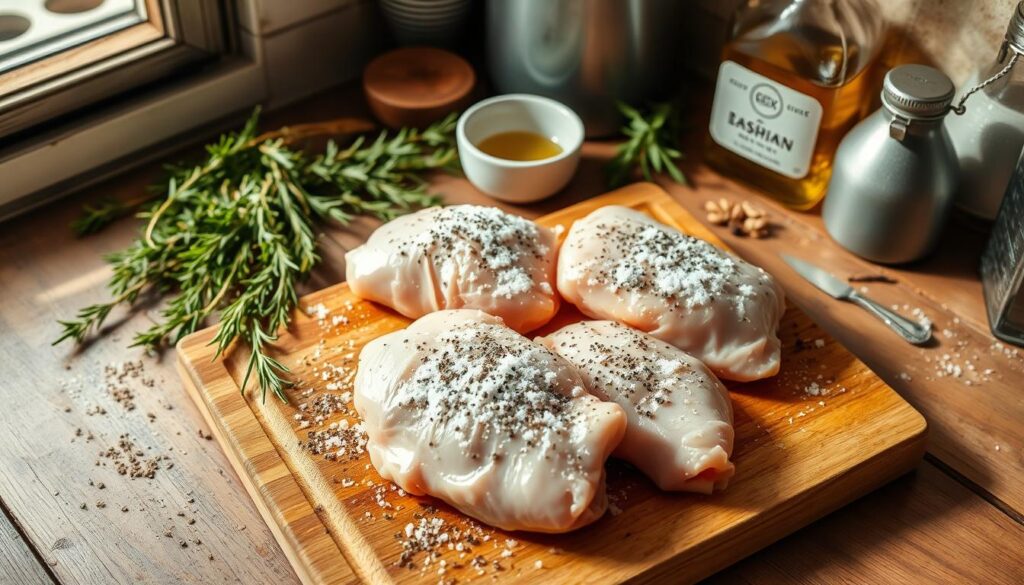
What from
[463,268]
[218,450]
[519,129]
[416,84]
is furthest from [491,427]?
[416,84]

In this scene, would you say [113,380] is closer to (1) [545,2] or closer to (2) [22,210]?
(2) [22,210]

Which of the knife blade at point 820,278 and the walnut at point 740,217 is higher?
the walnut at point 740,217

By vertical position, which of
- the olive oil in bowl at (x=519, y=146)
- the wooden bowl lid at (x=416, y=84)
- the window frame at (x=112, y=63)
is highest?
the window frame at (x=112, y=63)

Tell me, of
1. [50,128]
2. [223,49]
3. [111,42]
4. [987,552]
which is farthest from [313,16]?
[987,552]

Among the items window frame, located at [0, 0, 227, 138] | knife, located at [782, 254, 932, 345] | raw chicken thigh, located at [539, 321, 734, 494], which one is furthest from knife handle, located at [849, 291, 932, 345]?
window frame, located at [0, 0, 227, 138]

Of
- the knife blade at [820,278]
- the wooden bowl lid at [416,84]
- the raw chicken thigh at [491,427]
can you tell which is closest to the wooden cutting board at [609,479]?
the raw chicken thigh at [491,427]

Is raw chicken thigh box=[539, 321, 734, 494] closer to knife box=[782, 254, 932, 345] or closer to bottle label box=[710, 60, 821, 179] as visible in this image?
knife box=[782, 254, 932, 345]

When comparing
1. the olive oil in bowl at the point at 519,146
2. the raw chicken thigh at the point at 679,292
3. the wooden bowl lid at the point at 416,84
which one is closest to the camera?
the raw chicken thigh at the point at 679,292

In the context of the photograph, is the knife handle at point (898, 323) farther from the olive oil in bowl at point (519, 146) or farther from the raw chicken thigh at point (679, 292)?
the olive oil in bowl at point (519, 146)

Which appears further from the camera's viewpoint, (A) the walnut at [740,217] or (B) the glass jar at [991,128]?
(A) the walnut at [740,217]
